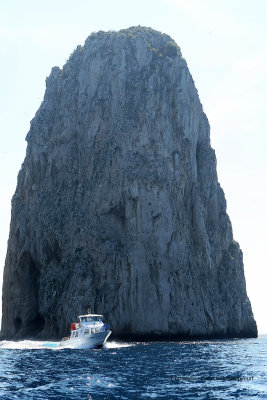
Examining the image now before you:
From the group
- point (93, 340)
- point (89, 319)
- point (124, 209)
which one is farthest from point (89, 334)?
point (124, 209)

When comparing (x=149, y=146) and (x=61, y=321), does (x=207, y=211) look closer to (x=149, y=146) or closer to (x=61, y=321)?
(x=149, y=146)

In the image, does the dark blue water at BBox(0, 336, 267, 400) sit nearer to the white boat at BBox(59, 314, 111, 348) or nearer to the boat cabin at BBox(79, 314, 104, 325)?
the white boat at BBox(59, 314, 111, 348)

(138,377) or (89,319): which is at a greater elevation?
(89,319)

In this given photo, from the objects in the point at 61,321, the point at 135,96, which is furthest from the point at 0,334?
the point at 135,96

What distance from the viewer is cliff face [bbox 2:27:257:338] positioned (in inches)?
3059

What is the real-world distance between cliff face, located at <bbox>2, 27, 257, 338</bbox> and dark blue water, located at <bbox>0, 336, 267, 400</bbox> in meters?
31.7

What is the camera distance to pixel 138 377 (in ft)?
105

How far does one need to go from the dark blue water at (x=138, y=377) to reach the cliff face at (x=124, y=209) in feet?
104

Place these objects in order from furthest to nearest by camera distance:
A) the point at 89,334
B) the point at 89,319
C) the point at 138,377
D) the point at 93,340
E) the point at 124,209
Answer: the point at 124,209 → the point at 89,319 → the point at 89,334 → the point at 93,340 → the point at 138,377

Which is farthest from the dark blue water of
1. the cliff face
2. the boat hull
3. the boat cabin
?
the cliff face

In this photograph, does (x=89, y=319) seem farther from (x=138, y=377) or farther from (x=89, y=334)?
(x=138, y=377)

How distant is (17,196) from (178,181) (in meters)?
34.2

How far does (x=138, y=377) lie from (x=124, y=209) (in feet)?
166

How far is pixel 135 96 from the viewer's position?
89250 millimetres
